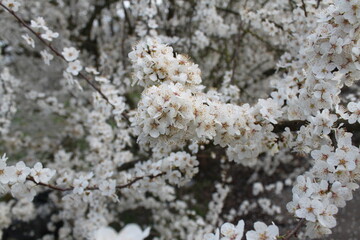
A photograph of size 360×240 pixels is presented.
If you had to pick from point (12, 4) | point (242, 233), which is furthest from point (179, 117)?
point (12, 4)

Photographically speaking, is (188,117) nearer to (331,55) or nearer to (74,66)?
(331,55)

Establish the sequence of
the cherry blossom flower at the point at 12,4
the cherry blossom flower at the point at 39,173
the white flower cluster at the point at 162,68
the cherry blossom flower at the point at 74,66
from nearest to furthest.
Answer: the white flower cluster at the point at 162,68
the cherry blossom flower at the point at 39,173
the cherry blossom flower at the point at 12,4
the cherry blossom flower at the point at 74,66

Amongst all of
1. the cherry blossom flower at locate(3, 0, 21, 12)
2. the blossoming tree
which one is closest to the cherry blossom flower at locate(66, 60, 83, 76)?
the blossoming tree

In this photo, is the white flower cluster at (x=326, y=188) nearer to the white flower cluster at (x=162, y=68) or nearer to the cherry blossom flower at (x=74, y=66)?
the white flower cluster at (x=162, y=68)

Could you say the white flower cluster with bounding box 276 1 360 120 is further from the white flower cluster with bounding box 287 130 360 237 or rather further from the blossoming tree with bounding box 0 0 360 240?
the white flower cluster with bounding box 287 130 360 237

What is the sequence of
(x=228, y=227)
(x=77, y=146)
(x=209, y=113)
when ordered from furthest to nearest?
1. (x=77, y=146)
2. (x=209, y=113)
3. (x=228, y=227)

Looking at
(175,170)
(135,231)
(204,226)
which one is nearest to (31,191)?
(175,170)

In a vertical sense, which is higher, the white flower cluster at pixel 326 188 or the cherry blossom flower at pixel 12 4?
the cherry blossom flower at pixel 12 4

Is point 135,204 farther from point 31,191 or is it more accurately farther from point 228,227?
point 228,227

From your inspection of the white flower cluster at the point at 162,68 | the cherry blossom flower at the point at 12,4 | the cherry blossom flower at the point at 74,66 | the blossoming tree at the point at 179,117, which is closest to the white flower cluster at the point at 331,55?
the blossoming tree at the point at 179,117
